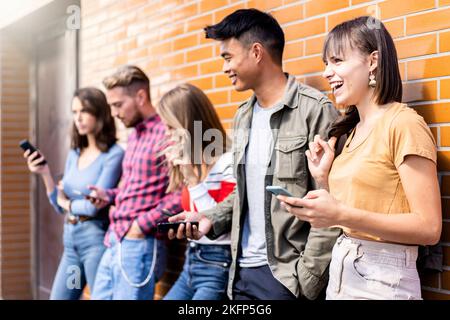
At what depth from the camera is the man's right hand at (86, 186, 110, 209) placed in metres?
4.13

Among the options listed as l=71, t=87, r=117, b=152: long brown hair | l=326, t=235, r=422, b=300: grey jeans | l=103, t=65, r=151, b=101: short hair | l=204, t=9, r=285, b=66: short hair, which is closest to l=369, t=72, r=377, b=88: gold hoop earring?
l=326, t=235, r=422, b=300: grey jeans

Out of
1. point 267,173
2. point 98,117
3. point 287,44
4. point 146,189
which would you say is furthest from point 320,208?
point 98,117

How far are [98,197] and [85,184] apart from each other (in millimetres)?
290

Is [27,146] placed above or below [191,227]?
above

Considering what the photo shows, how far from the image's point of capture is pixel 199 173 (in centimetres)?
346

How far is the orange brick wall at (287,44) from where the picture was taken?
2.51 m

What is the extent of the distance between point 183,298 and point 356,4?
1784mm

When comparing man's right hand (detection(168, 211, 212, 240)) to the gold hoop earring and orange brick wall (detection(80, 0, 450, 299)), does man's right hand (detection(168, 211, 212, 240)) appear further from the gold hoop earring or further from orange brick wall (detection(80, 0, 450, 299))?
the gold hoop earring

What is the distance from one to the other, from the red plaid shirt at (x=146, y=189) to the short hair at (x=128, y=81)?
285 millimetres

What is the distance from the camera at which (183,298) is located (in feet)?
11.3

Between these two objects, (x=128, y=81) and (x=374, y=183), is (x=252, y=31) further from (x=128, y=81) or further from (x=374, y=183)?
(x=128, y=81)

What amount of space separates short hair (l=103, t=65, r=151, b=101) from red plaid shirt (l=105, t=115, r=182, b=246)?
0.94 ft

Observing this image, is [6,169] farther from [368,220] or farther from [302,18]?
[368,220]

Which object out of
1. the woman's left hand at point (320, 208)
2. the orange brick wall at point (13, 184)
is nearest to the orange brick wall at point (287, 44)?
the woman's left hand at point (320, 208)
